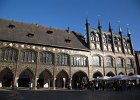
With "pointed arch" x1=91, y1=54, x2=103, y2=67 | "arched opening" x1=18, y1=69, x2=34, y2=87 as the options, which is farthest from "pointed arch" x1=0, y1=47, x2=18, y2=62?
"pointed arch" x1=91, y1=54, x2=103, y2=67

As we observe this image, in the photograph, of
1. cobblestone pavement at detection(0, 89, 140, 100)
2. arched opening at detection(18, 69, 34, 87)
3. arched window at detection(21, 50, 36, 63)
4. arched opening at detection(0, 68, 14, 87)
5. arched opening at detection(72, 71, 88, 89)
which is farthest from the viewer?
arched opening at detection(72, 71, 88, 89)

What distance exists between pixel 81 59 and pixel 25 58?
11.2 meters

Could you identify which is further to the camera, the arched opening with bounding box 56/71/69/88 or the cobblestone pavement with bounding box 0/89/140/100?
the arched opening with bounding box 56/71/69/88

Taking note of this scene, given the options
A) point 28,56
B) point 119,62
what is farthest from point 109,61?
point 28,56

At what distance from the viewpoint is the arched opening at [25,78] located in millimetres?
27325

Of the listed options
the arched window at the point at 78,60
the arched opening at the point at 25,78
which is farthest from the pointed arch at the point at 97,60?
the arched opening at the point at 25,78

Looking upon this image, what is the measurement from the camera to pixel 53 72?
28.3 meters

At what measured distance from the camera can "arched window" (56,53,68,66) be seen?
96.8ft

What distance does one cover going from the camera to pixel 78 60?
31547 mm

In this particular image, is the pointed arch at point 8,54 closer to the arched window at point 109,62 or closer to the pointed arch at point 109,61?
the pointed arch at point 109,61

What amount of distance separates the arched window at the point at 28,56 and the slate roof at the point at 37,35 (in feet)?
5.70

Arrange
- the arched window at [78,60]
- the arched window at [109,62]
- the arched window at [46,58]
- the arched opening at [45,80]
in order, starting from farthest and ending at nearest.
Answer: the arched window at [109,62] < the arched window at [78,60] < the arched opening at [45,80] < the arched window at [46,58]

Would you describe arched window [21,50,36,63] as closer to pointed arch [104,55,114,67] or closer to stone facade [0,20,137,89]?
stone facade [0,20,137,89]

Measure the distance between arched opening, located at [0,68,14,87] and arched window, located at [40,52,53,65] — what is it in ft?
18.6
